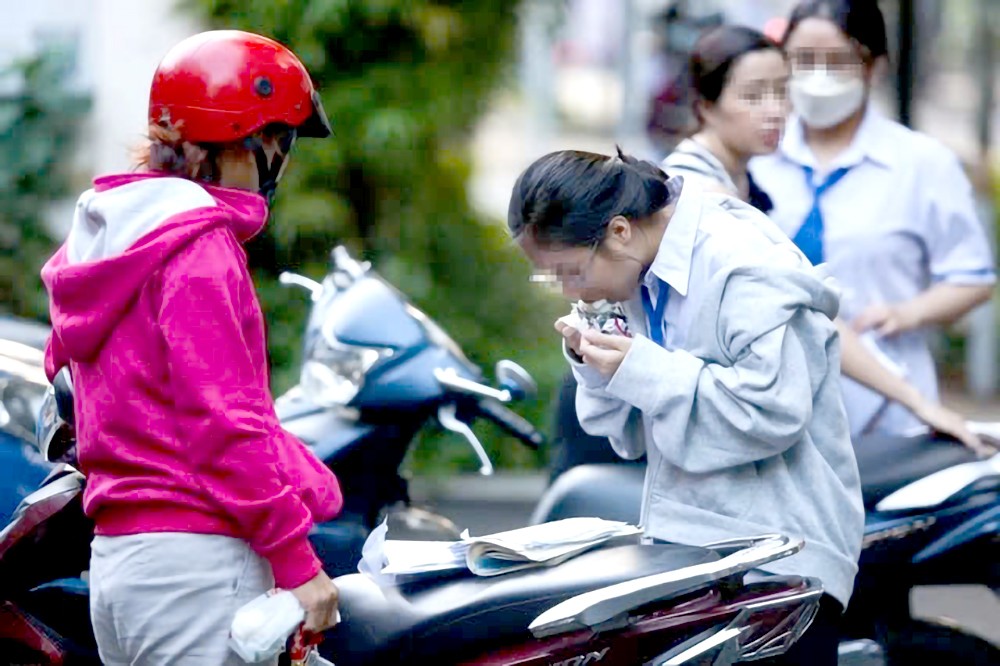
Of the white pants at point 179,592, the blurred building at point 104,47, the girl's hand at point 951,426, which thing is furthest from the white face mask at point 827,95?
the blurred building at point 104,47

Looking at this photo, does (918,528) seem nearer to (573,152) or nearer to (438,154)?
(573,152)

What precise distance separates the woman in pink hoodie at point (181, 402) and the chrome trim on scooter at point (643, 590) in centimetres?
35

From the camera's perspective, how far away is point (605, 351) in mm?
2484

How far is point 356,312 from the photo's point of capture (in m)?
3.67

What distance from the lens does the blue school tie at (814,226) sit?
3.52 m

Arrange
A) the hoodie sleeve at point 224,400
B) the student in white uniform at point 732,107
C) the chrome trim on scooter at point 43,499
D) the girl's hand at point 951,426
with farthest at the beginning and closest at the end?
1. the girl's hand at point 951,426
2. the student in white uniform at point 732,107
3. the chrome trim on scooter at point 43,499
4. the hoodie sleeve at point 224,400

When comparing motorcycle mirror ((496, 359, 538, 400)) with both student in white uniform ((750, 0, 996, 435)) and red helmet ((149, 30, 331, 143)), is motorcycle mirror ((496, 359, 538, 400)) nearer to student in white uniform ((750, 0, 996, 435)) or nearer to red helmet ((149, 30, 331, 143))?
student in white uniform ((750, 0, 996, 435))

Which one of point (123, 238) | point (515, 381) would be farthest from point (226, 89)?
point (515, 381)

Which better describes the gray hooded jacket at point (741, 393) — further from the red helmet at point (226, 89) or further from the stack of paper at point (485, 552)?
the red helmet at point (226, 89)

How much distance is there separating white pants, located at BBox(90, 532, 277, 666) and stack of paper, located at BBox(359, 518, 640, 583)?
0.73 ft

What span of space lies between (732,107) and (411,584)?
46.5 inches

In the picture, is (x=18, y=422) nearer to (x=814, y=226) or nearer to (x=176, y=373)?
(x=176, y=373)

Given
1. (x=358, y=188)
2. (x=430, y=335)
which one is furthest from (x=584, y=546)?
(x=358, y=188)

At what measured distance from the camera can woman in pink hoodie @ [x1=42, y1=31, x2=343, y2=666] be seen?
7.61ft
